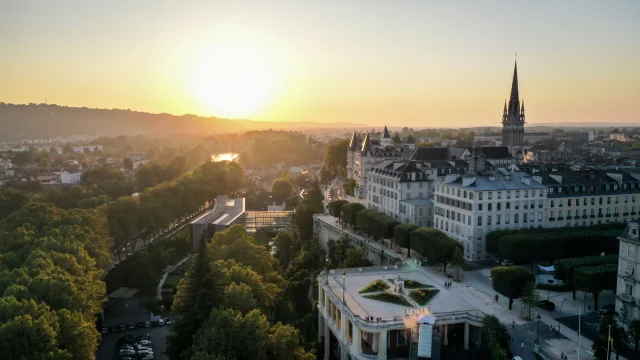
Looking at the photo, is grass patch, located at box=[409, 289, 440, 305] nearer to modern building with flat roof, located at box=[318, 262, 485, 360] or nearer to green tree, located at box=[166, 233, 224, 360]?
modern building with flat roof, located at box=[318, 262, 485, 360]

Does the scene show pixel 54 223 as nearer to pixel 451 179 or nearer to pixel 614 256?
pixel 451 179

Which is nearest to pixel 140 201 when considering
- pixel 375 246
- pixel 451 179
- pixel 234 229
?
pixel 234 229

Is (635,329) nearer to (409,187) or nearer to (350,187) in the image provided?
(409,187)

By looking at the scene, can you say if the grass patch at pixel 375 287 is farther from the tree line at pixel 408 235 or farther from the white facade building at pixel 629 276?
the white facade building at pixel 629 276

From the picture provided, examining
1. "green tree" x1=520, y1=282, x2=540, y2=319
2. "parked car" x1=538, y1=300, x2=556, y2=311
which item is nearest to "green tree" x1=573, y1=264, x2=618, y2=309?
"parked car" x1=538, y1=300, x2=556, y2=311

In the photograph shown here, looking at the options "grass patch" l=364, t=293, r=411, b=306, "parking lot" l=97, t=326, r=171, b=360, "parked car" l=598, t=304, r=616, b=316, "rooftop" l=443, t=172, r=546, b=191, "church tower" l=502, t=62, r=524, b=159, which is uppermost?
"church tower" l=502, t=62, r=524, b=159

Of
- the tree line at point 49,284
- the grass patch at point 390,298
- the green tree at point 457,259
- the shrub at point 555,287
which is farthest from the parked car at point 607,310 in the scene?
the tree line at point 49,284

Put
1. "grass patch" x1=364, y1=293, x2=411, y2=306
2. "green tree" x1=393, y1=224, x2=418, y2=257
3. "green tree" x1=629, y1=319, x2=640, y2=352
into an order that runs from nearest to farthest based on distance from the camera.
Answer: "green tree" x1=629, y1=319, x2=640, y2=352, "grass patch" x1=364, y1=293, x2=411, y2=306, "green tree" x1=393, y1=224, x2=418, y2=257
